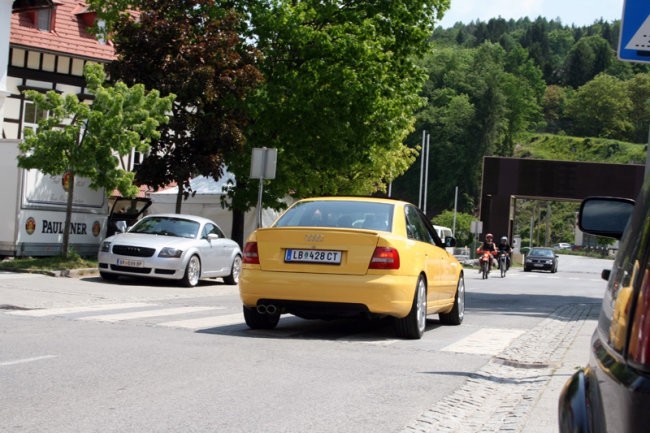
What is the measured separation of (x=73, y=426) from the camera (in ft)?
19.2

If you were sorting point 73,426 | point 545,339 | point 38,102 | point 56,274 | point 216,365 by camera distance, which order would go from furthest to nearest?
point 38,102
point 56,274
point 545,339
point 216,365
point 73,426

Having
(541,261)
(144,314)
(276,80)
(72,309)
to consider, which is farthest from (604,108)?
(144,314)

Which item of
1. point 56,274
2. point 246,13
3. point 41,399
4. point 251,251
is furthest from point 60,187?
point 41,399

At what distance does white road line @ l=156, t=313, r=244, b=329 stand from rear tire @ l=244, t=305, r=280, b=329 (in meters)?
0.51

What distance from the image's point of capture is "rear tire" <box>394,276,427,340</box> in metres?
11.3

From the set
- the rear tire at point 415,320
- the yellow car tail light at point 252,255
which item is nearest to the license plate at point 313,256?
the yellow car tail light at point 252,255

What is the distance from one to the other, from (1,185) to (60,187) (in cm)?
142

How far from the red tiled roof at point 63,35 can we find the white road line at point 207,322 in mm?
28886

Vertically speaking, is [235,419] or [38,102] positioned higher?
[38,102]

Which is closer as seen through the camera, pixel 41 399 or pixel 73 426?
pixel 73 426

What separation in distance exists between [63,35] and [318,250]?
34.8 m

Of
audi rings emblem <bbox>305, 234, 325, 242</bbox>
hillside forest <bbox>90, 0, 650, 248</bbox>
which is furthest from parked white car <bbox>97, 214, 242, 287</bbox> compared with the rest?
audi rings emblem <bbox>305, 234, 325, 242</bbox>

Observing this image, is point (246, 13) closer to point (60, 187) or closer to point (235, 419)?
point (60, 187)

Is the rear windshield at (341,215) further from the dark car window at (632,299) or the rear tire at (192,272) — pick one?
the rear tire at (192,272)
